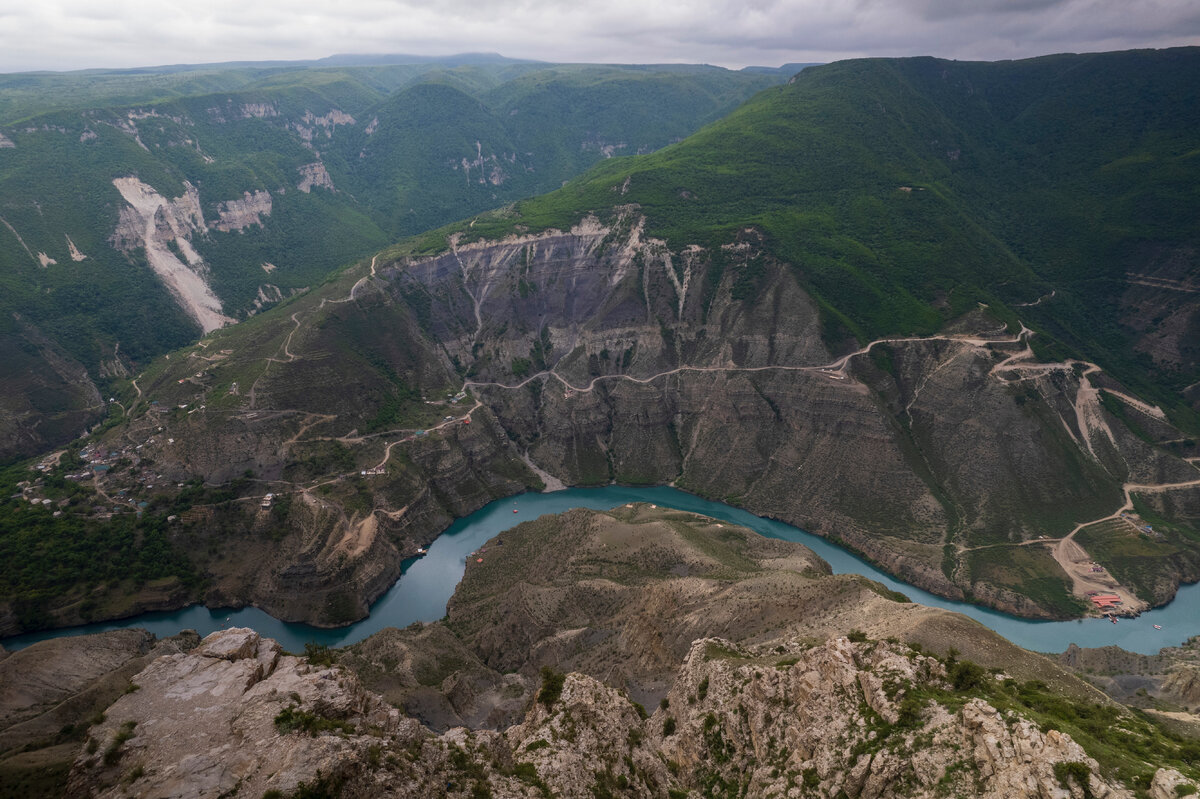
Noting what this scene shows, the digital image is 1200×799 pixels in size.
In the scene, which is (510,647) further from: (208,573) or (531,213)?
(531,213)

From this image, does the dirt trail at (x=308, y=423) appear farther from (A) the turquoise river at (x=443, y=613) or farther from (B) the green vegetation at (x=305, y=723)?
(B) the green vegetation at (x=305, y=723)

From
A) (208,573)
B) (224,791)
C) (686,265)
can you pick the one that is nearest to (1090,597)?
(686,265)

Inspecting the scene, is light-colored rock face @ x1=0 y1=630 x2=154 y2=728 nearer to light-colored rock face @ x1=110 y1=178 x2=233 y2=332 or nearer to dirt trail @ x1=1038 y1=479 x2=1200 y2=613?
dirt trail @ x1=1038 y1=479 x2=1200 y2=613

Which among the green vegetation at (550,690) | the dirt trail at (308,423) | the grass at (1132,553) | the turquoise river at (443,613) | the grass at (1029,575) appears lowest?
the turquoise river at (443,613)

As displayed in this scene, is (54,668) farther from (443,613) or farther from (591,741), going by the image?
(591,741)

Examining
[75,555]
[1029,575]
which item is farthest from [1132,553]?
[75,555]

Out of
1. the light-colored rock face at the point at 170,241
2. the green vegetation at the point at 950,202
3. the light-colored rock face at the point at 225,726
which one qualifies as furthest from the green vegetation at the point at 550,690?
the light-colored rock face at the point at 170,241
